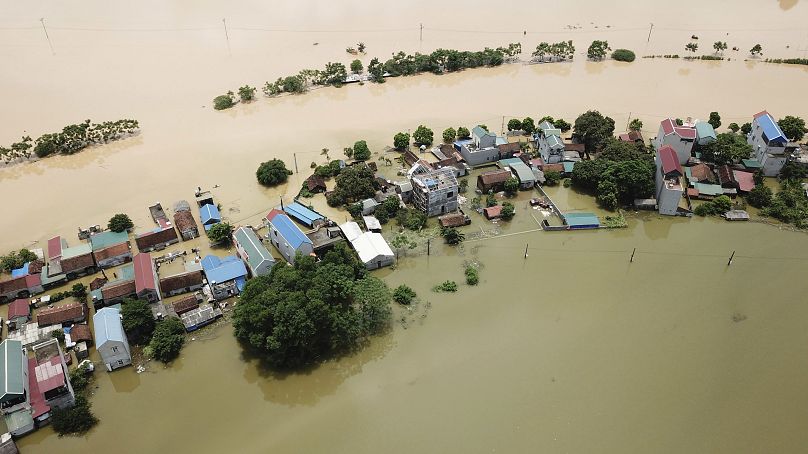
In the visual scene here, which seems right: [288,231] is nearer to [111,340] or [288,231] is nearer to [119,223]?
[111,340]

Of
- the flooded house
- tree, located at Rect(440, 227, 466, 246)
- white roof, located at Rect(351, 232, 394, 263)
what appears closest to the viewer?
white roof, located at Rect(351, 232, 394, 263)

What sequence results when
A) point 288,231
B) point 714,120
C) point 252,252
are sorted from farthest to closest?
1. point 714,120
2. point 288,231
3. point 252,252

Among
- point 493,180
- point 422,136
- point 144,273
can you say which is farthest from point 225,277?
point 422,136

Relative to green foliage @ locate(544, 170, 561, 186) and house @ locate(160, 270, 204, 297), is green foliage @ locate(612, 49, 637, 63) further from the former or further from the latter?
house @ locate(160, 270, 204, 297)

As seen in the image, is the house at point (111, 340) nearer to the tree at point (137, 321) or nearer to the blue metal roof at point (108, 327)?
the blue metal roof at point (108, 327)

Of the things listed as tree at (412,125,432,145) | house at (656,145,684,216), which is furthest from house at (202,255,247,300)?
house at (656,145,684,216)

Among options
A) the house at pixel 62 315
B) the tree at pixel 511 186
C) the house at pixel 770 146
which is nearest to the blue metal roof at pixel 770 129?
the house at pixel 770 146
